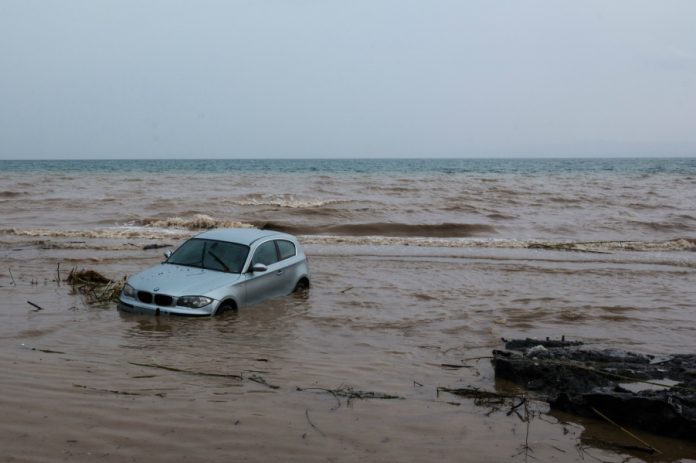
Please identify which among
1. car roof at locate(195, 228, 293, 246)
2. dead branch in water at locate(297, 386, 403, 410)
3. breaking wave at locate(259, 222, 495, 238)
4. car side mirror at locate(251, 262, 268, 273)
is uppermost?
car roof at locate(195, 228, 293, 246)

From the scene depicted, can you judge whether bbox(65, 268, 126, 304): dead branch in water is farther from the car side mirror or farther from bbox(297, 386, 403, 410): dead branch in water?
bbox(297, 386, 403, 410): dead branch in water

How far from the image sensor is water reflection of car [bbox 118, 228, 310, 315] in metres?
9.23

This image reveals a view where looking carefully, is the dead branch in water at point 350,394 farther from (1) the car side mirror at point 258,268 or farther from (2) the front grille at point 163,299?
(1) the car side mirror at point 258,268

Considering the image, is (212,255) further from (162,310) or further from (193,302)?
(162,310)

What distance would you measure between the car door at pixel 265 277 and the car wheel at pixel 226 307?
37cm

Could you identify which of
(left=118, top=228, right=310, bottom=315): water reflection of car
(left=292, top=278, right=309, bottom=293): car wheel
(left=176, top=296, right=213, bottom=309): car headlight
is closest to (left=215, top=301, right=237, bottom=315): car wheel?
(left=118, top=228, right=310, bottom=315): water reflection of car

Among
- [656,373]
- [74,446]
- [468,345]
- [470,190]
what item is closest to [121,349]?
[74,446]

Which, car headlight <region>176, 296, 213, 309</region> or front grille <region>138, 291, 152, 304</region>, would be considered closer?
car headlight <region>176, 296, 213, 309</region>

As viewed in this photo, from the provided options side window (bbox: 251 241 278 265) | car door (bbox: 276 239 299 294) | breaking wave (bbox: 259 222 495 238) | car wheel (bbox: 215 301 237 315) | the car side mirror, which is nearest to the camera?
car wheel (bbox: 215 301 237 315)

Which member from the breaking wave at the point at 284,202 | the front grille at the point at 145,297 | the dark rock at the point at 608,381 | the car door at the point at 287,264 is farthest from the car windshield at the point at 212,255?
the breaking wave at the point at 284,202

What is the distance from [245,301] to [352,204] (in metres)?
23.0

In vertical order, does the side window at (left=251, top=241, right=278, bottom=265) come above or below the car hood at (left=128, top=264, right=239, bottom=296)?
above

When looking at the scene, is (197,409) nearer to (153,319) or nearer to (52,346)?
(52,346)

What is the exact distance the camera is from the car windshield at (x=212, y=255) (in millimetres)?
10305
